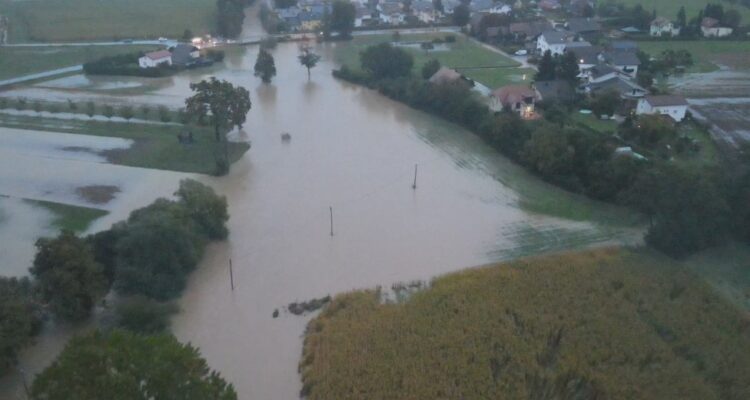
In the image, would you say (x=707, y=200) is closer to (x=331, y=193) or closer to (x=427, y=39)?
(x=331, y=193)

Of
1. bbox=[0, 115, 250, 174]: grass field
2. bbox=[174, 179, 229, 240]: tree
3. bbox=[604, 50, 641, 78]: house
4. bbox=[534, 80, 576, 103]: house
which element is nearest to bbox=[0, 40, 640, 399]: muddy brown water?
bbox=[174, 179, 229, 240]: tree

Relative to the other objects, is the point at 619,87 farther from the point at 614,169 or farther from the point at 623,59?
the point at 614,169

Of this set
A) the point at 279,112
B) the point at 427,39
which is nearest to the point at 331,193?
the point at 279,112

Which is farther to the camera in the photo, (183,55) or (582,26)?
(582,26)

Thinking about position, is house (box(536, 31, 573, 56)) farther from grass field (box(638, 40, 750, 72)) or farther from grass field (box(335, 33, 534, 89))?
grass field (box(638, 40, 750, 72))

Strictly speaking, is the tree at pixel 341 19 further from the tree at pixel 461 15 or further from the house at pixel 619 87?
the house at pixel 619 87

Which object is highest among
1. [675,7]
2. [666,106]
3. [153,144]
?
[675,7]

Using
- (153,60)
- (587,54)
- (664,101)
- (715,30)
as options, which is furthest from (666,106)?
(153,60)
